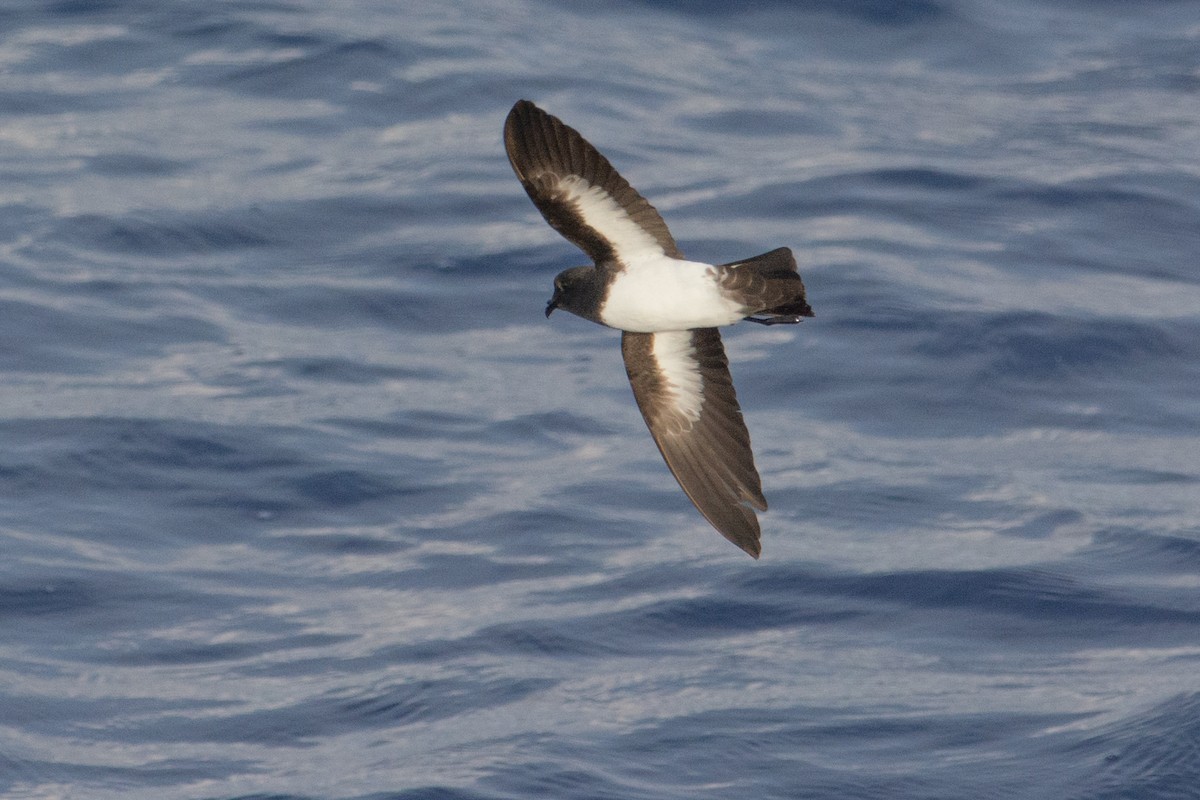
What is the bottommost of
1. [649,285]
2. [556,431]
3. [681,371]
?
[556,431]

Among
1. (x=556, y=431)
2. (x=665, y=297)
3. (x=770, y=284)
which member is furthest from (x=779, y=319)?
(x=556, y=431)

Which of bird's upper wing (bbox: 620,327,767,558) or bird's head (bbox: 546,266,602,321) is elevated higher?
bird's head (bbox: 546,266,602,321)

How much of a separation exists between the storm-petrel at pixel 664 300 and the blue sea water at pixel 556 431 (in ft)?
7.34

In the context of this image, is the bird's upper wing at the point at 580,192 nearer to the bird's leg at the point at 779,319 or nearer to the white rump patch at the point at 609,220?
the white rump patch at the point at 609,220

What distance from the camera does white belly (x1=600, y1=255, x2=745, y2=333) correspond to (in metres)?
6.54

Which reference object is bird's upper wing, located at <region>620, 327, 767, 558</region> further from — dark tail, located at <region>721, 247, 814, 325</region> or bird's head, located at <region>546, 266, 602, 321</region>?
dark tail, located at <region>721, 247, 814, 325</region>

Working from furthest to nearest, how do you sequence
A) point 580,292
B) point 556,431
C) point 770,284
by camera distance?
point 556,431
point 580,292
point 770,284

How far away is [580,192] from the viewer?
253 inches

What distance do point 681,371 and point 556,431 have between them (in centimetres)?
435

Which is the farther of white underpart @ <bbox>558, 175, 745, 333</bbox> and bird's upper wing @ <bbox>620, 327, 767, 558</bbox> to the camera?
bird's upper wing @ <bbox>620, 327, 767, 558</bbox>

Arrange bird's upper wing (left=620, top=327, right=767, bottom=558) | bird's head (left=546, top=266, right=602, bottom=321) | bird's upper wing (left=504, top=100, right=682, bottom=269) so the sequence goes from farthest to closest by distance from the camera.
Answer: bird's upper wing (left=620, top=327, right=767, bottom=558) → bird's head (left=546, top=266, right=602, bottom=321) → bird's upper wing (left=504, top=100, right=682, bottom=269)

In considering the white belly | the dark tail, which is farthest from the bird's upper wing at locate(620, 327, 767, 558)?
the dark tail

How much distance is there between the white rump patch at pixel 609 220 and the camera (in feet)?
21.0

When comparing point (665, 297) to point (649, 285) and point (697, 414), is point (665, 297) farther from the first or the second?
point (697, 414)
